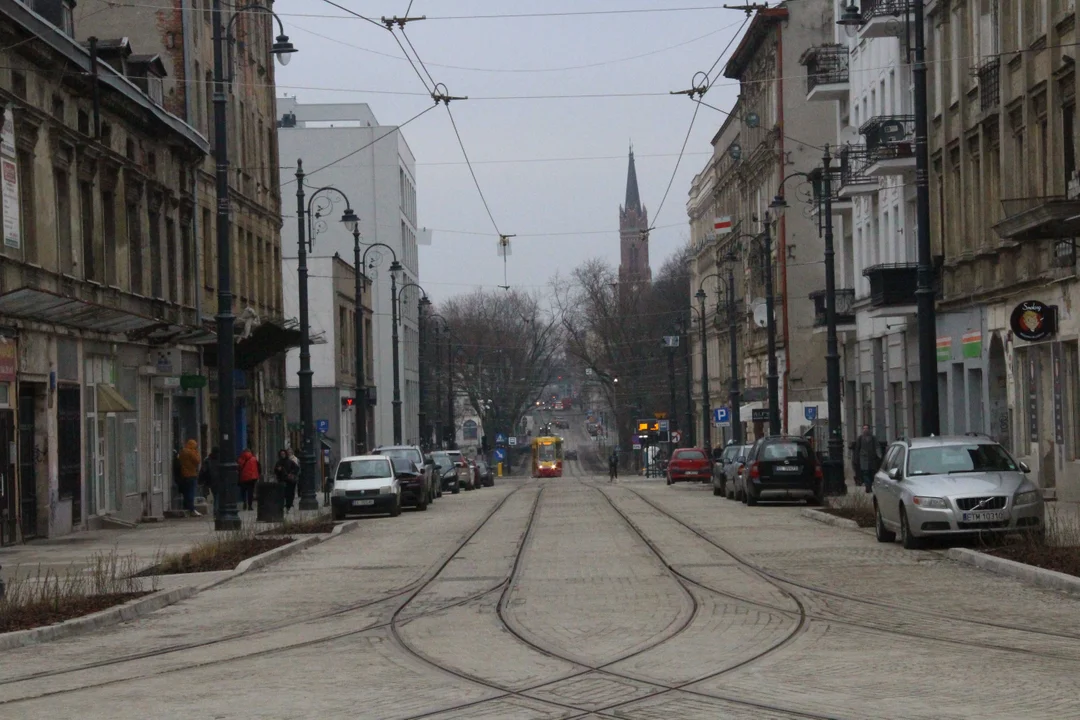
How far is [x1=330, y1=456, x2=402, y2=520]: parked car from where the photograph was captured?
37.2 m

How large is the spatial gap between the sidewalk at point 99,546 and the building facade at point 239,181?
389 inches

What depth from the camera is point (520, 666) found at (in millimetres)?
11375

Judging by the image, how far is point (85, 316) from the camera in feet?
98.1

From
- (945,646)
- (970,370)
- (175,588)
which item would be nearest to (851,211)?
(970,370)

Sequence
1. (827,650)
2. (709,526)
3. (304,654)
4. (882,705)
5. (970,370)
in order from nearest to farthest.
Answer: (882,705)
(827,650)
(304,654)
(709,526)
(970,370)

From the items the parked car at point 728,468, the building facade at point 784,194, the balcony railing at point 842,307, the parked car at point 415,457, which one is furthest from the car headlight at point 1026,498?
the building facade at point 784,194

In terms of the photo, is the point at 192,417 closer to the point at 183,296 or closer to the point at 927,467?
the point at 183,296

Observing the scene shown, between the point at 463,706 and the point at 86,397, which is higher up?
the point at 86,397

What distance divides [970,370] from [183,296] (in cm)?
1877

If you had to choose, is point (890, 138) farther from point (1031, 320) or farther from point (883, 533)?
point (883, 533)

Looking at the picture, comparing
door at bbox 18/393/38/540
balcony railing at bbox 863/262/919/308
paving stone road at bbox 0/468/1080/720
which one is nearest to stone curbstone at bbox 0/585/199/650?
paving stone road at bbox 0/468/1080/720

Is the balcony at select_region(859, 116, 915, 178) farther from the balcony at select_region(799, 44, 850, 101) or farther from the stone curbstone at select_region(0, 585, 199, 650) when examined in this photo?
the stone curbstone at select_region(0, 585, 199, 650)

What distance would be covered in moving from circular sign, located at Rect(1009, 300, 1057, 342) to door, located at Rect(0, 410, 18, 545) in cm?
1699

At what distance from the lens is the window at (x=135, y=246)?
120 feet
